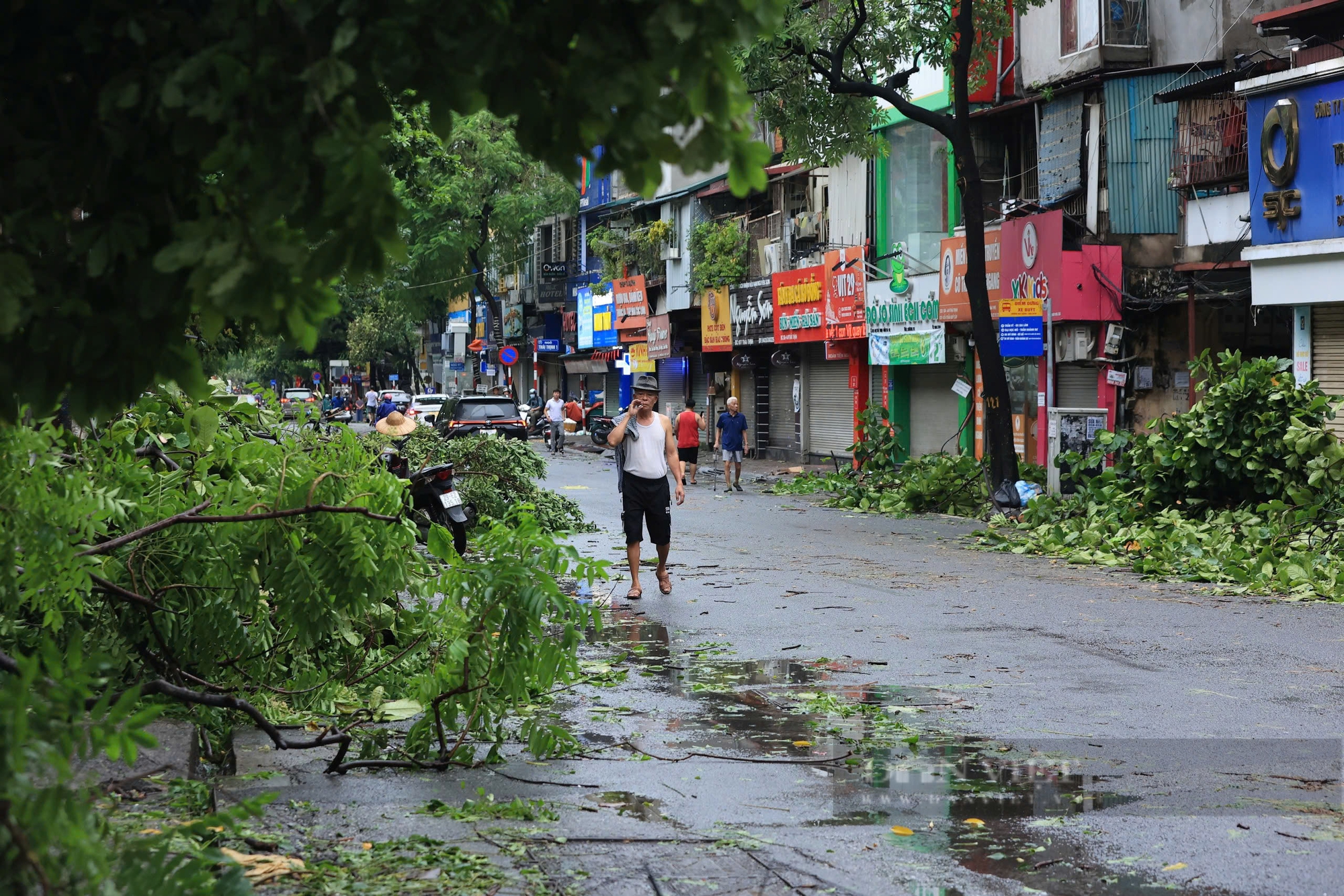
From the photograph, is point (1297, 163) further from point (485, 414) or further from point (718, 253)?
point (718, 253)

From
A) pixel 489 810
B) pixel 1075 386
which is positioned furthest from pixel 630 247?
pixel 489 810

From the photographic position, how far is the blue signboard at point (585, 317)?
2180 inches

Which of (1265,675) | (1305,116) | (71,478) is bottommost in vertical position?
(1265,675)

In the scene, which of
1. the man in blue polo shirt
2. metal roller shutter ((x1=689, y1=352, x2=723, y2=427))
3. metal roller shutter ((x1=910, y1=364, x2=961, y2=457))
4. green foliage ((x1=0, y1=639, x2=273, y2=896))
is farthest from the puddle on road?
metal roller shutter ((x1=689, y1=352, x2=723, y2=427))

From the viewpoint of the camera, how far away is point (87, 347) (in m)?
3.00

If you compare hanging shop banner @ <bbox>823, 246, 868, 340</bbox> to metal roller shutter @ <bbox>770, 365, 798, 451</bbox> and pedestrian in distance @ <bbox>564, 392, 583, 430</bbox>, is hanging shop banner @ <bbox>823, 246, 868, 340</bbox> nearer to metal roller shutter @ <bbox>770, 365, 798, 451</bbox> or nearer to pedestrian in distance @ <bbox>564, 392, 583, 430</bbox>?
metal roller shutter @ <bbox>770, 365, 798, 451</bbox>

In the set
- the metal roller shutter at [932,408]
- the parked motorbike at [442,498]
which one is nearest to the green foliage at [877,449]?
the metal roller shutter at [932,408]

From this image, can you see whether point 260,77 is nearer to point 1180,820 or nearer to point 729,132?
point 729,132

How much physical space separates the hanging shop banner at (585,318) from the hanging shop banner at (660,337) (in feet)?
27.4

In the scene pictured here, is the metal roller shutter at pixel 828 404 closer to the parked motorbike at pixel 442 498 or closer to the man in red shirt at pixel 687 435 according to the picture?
the man in red shirt at pixel 687 435

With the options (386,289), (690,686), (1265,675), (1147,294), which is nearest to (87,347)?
(690,686)

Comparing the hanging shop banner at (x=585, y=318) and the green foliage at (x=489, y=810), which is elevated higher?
the hanging shop banner at (x=585, y=318)

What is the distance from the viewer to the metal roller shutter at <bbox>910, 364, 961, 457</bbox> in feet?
101

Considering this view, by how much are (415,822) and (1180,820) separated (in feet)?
9.38
